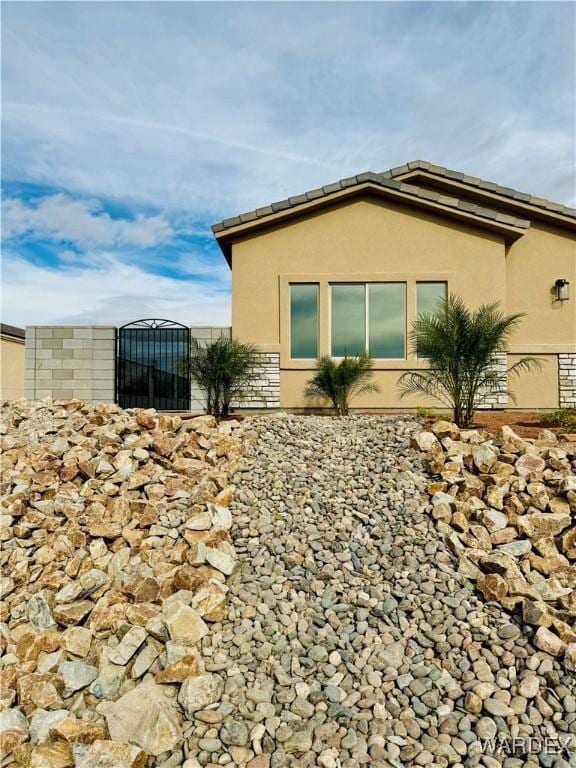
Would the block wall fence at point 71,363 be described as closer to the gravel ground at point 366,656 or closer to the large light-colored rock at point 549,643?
the gravel ground at point 366,656

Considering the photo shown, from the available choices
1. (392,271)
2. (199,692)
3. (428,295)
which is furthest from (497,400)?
(199,692)

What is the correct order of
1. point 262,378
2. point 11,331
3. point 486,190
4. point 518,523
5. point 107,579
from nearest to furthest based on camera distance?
point 107,579 < point 518,523 < point 262,378 < point 486,190 < point 11,331

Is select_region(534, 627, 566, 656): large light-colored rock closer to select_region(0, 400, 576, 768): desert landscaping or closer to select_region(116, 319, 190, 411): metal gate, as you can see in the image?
select_region(0, 400, 576, 768): desert landscaping

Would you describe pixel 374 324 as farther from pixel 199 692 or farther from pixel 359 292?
pixel 199 692

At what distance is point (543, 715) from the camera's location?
2.76 meters

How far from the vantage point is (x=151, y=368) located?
430 inches

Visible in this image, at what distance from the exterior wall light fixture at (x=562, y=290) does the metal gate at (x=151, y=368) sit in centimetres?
807

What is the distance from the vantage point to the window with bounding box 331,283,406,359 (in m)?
10.5

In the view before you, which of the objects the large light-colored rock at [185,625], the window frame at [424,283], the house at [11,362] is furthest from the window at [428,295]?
the house at [11,362]

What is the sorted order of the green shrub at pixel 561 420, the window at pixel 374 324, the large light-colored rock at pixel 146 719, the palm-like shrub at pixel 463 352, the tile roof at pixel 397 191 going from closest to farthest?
the large light-colored rock at pixel 146 719, the green shrub at pixel 561 420, the palm-like shrub at pixel 463 352, the tile roof at pixel 397 191, the window at pixel 374 324

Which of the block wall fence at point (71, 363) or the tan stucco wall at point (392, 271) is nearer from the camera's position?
the tan stucco wall at point (392, 271)

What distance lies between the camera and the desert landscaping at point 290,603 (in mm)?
2705

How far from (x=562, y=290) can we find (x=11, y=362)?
1355 centimetres

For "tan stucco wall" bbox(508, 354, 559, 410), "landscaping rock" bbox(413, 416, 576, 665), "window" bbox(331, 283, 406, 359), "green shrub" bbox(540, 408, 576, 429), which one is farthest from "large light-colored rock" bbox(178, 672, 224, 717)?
"tan stucco wall" bbox(508, 354, 559, 410)
